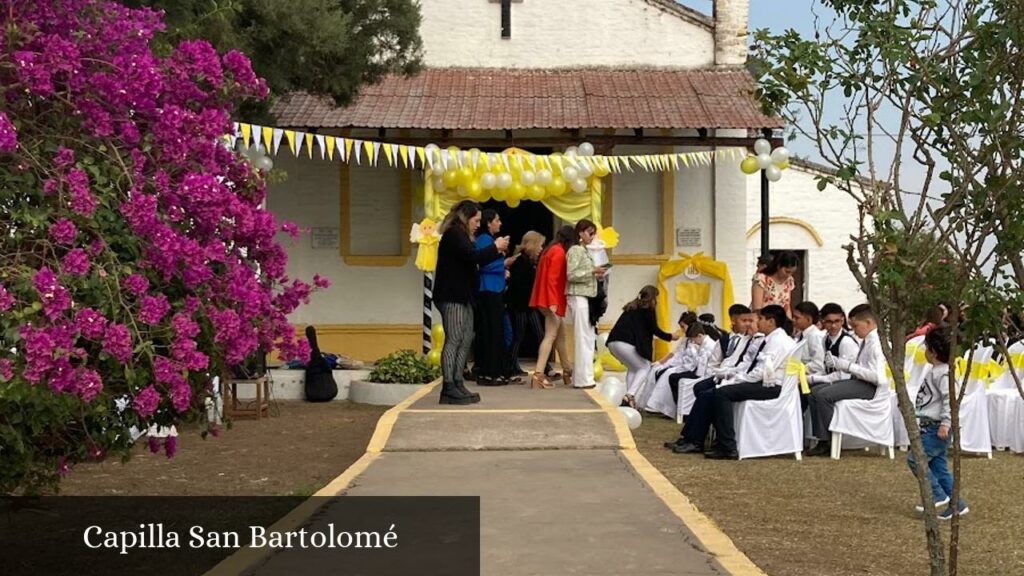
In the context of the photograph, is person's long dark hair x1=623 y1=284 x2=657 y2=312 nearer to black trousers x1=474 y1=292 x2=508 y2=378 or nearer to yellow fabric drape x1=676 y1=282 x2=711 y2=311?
black trousers x1=474 y1=292 x2=508 y2=378

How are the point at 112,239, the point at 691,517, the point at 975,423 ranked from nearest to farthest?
1. the point at 112,239
2. the point at 691,517
3. the point at 975,423

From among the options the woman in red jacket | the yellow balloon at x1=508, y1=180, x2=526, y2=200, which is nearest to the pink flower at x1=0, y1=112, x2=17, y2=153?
the woman in red jacket

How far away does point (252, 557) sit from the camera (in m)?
5.73

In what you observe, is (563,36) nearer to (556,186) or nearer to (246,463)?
(556,186)

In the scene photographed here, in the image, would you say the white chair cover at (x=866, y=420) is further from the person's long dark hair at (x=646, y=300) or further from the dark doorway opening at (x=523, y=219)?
the dark doorway opening at (x=523, y=219)

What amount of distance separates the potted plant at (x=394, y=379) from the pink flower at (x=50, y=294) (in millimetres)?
10322

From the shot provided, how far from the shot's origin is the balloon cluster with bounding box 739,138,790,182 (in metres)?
16.0

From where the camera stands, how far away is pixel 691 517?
652 centimetres

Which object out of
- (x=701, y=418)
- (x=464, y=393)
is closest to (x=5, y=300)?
(x=464, y=393)

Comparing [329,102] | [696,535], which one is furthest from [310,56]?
[696,535]

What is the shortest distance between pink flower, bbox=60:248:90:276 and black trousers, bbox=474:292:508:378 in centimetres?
717

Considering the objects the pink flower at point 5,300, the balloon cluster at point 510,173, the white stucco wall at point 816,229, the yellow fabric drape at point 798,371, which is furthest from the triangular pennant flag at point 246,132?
the white stucco wall at point 816,229

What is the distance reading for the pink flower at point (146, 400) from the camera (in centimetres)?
529

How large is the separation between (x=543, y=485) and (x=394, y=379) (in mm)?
8135
